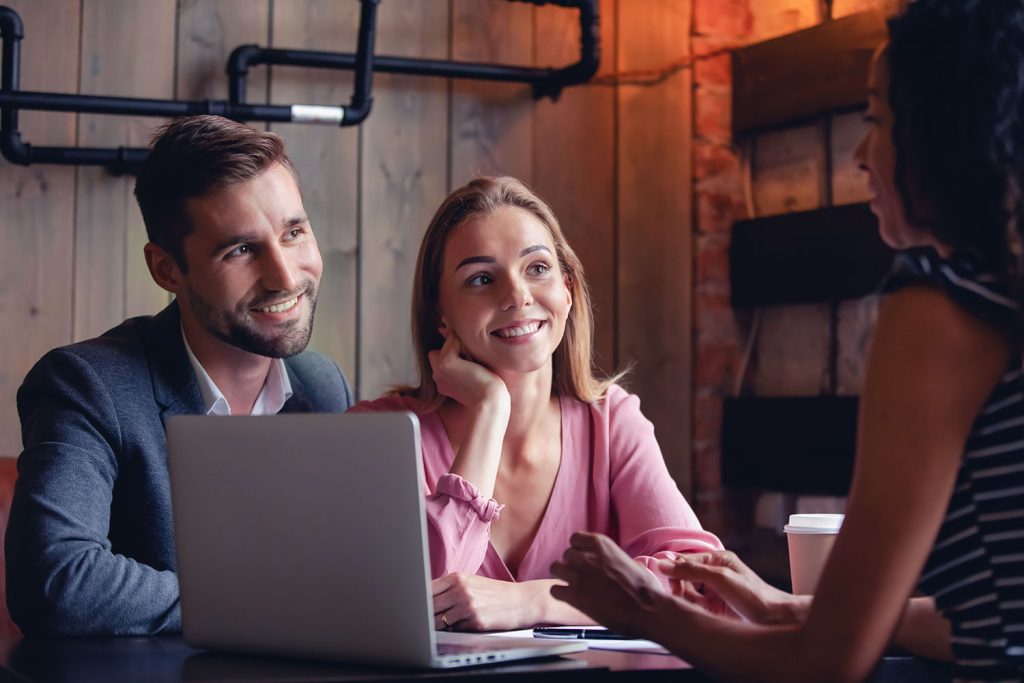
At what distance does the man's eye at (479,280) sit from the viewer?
1779 mm

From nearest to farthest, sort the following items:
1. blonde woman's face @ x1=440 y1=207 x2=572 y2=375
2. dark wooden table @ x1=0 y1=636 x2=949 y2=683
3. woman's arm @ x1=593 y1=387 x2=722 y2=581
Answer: dark wooden table @ x1=0 y1=636 x2=949 y2=683
woman's arm @ x1=593 y1=387 x2=722 y2=581
blonde woman's face @ x1=440 y1=207 x2=572 y2=375

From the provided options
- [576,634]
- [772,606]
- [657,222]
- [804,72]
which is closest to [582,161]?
[657,222]

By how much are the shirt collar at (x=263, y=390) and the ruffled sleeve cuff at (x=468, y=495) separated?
429 millimetres

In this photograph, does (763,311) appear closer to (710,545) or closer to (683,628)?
(710,545)

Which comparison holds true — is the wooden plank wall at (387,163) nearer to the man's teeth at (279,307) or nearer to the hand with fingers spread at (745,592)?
the man's teeth at (279,307)

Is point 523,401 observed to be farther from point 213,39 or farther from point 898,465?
point 213,39

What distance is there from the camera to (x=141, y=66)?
2.45 meters

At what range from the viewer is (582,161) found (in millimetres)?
2814

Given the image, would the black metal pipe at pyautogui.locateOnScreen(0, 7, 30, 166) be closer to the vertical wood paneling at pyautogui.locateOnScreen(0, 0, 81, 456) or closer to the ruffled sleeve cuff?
the vertical wood paneling at pyautogui.locateOnScreen(0, 0, 81, 456)

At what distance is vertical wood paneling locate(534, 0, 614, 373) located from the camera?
279 cm

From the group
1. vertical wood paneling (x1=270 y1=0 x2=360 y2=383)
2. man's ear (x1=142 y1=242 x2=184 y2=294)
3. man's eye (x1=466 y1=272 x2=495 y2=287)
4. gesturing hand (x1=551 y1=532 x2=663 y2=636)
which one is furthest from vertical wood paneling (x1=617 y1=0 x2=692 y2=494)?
gesturing hand (x1=551 y1=532 x2=663 y2=636)

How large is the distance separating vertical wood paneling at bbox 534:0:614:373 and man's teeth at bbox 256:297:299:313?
3.47ft

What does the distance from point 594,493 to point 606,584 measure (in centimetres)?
77

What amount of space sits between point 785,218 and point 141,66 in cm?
136
